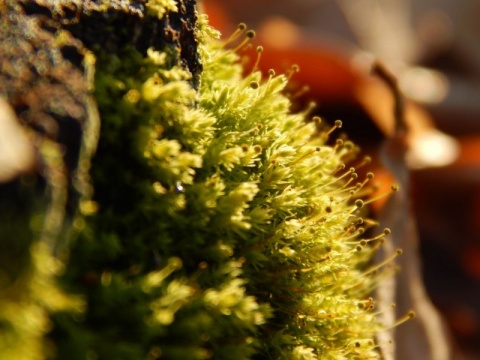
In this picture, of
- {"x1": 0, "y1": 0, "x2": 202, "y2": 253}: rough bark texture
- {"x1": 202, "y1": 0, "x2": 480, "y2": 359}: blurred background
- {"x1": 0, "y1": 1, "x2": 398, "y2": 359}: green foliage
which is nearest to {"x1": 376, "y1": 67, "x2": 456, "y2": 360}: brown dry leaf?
{"x1": 202, "y1": 0, "x2": 480, "y2": 359}: blurred background

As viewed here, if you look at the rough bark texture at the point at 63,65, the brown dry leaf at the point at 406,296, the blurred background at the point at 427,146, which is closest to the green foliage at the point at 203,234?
the rough bark texture at the point at 63,65

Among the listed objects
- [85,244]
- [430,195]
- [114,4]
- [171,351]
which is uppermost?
[430,195]

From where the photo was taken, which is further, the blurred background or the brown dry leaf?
the blurred background

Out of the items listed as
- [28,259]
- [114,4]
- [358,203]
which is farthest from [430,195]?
[28,259]

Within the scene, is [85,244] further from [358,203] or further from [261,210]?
[358,203]

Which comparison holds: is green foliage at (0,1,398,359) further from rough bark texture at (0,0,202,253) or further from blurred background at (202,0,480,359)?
blurred background at (202,0,480,359)

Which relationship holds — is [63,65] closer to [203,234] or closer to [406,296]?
[203,234]
